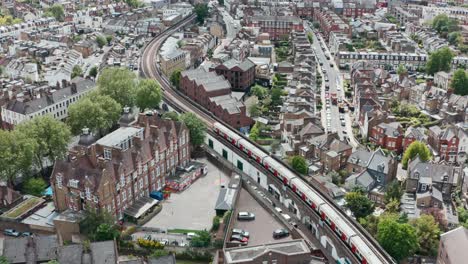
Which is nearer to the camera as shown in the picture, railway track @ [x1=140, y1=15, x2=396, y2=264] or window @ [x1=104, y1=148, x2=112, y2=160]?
railway track @ [x1=140, y1=15, x2=396, y2=264]

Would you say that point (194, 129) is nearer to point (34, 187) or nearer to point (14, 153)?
point (34, 187)

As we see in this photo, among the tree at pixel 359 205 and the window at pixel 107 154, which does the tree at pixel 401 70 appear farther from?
the window at pixel 107 154

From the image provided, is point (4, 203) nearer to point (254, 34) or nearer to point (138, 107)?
point (138, 107)

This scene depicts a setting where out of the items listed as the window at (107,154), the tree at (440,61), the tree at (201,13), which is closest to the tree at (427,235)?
the window at (107,154)

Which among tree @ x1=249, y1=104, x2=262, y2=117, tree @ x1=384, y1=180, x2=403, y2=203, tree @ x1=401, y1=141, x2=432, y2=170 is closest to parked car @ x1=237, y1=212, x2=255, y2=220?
tree @ x1=384, y1=180, x2=403, y2=203

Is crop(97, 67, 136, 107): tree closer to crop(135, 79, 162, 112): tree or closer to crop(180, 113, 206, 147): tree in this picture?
crop(135, 79, 162, 112): tree

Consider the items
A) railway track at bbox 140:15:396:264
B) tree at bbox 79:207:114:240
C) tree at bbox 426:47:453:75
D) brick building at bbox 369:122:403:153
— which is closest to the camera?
railway track at bbox 140:15:396:264

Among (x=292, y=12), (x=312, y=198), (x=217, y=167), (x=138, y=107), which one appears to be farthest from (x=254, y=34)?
(x=312, y=198)
